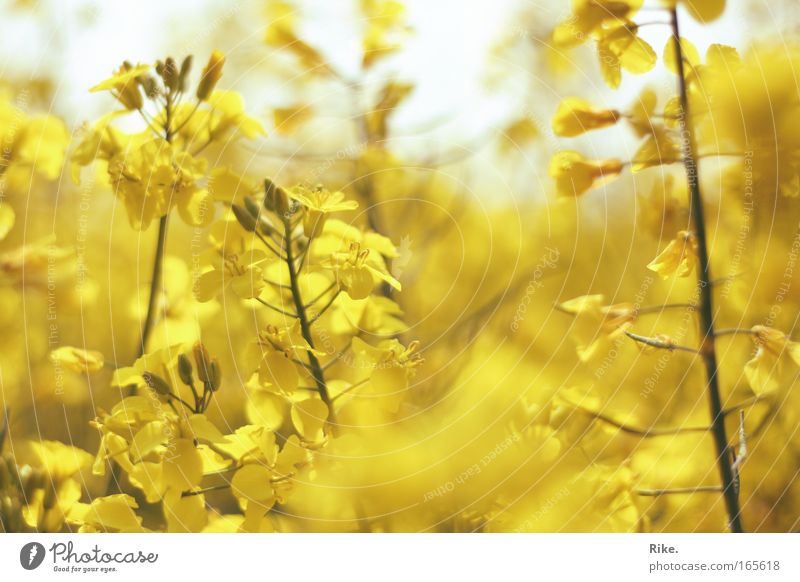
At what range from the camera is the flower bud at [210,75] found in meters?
0.50

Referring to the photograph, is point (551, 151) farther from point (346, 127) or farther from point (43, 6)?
point (43, 6)

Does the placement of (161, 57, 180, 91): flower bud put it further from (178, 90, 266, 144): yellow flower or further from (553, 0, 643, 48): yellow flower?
(553, 0, 643, 48): yellow flower

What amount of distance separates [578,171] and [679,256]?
0.33 ft

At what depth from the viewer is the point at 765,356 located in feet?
1.80

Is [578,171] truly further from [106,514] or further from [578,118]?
[106,514]

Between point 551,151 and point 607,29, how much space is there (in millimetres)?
100

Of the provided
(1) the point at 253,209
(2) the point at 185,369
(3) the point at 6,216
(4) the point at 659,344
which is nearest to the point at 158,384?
(2) the point at 185,369

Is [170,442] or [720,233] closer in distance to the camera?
[170,442]

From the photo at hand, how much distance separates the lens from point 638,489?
546 millimetres

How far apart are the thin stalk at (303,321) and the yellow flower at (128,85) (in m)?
0.16

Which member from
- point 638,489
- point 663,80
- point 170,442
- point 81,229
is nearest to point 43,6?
point 81,229

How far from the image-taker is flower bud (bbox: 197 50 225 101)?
1.65ft

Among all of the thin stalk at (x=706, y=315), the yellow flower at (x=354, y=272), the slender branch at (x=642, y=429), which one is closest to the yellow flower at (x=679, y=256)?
the thin stalk at (x=706, y=315)

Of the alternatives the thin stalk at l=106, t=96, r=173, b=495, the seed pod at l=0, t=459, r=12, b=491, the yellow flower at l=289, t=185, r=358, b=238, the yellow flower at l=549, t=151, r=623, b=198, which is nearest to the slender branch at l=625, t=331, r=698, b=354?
the yellow flower at l=549, t=151, r=623, b=198
